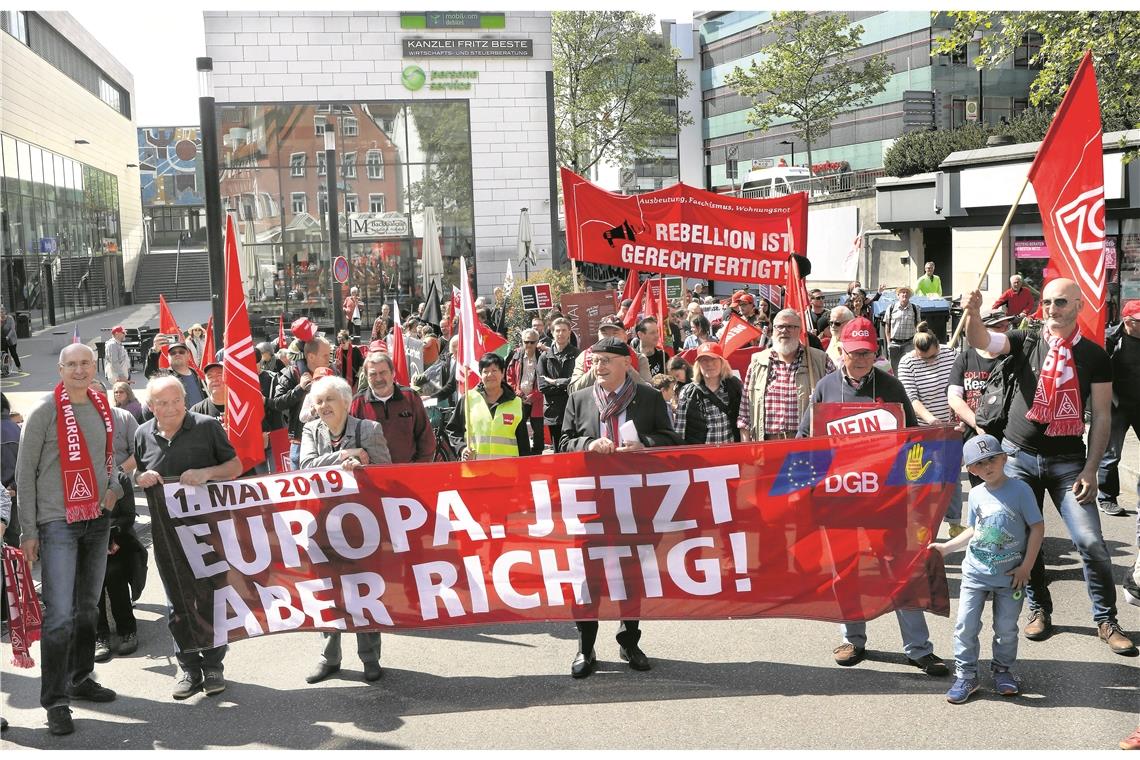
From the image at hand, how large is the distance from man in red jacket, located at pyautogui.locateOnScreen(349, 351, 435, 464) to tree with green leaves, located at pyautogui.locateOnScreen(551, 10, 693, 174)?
4286 centimetres

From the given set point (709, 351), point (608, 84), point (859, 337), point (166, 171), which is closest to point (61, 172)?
point (608, 84)

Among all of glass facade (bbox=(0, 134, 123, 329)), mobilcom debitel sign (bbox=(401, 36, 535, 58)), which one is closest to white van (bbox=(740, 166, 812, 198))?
mobilcom debitel sign (bbox=(401, 36, 535, 58))

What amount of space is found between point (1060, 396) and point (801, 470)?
1.62 m

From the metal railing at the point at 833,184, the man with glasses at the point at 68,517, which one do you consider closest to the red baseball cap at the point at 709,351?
the man with glasses at the point at 68,517

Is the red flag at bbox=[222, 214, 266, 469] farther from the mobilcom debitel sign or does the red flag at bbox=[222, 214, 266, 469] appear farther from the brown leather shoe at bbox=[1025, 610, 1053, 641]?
the mobilcom debitel sign

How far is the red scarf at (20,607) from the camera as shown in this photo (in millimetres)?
5613

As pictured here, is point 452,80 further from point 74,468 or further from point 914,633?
point 914,633

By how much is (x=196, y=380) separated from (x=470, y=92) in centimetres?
2457

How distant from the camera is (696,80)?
72.8 m

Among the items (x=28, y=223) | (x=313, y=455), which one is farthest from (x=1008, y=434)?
(x=28, y=223)

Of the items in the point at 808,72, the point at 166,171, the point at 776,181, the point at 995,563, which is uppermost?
the point at 166,171

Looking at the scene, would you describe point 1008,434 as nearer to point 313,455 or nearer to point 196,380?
point 313,455

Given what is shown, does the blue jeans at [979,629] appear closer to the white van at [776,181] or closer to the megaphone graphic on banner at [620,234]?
the megaphone graphic on banner at [620,234]

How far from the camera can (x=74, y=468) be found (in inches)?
224
